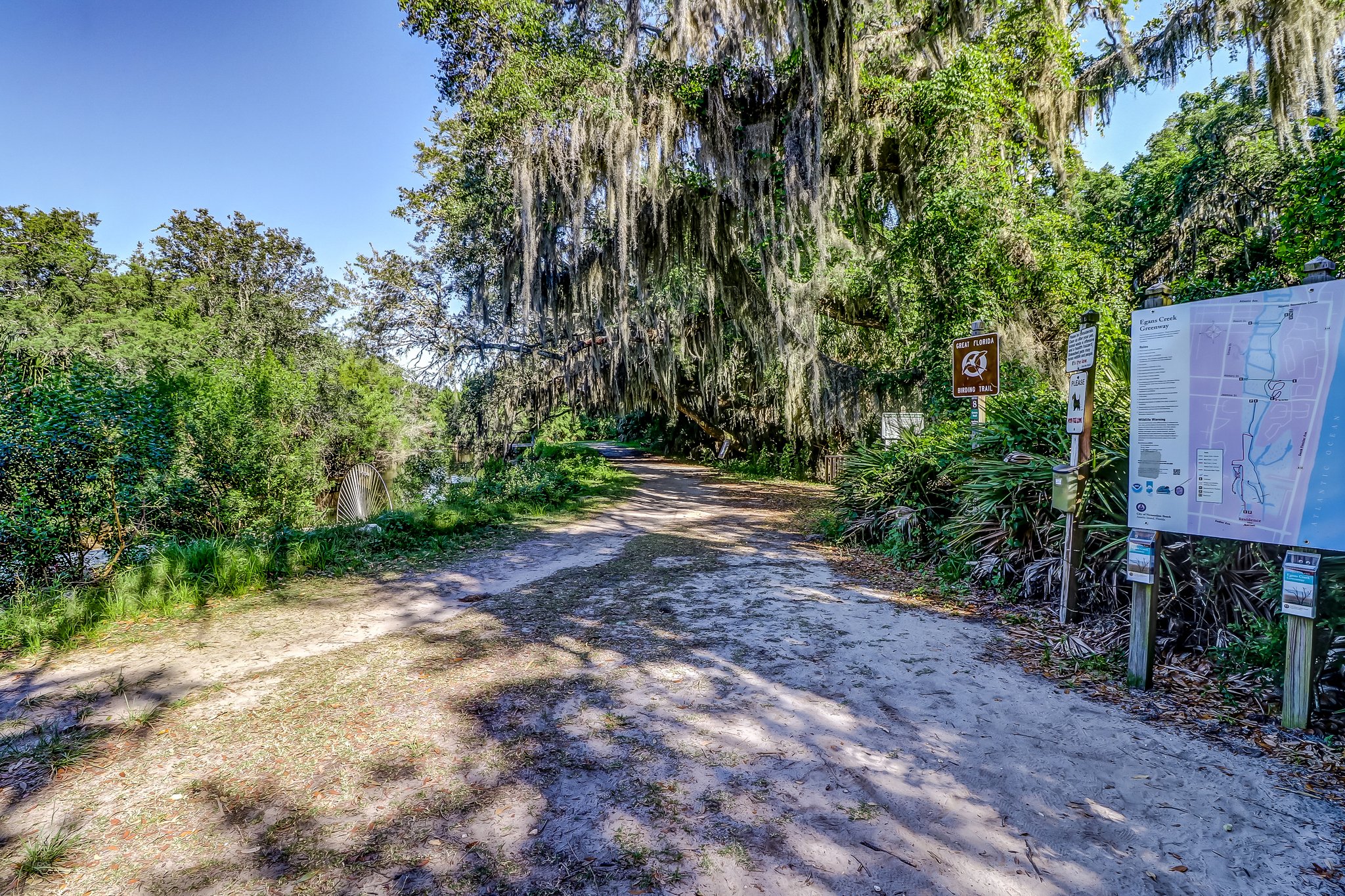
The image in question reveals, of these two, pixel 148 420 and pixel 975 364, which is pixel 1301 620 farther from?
pixel 148 420

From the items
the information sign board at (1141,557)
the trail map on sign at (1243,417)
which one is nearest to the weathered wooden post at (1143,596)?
the information sign board at (1141,557)

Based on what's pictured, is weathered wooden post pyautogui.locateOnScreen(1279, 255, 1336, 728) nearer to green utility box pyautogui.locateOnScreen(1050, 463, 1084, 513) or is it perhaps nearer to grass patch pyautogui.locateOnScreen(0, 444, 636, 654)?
green utility box pyautogui.locateOnScreen(1050, 463, 1084, 513)

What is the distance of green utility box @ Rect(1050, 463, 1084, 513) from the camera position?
3836 mm

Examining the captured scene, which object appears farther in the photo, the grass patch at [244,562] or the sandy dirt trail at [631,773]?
the grass patch at [244,562]

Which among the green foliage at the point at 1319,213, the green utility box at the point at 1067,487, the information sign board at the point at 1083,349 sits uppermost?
the green foliage at the point at 1319,213

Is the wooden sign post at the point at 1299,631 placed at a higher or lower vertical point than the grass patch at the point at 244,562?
higher

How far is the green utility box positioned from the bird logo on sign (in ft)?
6.50

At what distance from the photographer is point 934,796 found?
2.28 meters

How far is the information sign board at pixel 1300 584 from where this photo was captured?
2.46 metres

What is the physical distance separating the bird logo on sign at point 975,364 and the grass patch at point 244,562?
615 centimetres

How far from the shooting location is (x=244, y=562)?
17.4 feet

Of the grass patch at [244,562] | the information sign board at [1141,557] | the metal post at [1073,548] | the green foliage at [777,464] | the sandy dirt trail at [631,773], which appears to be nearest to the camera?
the sandy dirt trail at [631,773]

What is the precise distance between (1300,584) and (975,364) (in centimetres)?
356

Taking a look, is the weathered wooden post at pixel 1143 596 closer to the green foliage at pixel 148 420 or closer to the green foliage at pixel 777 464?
the green foliage at pixel 148 420
